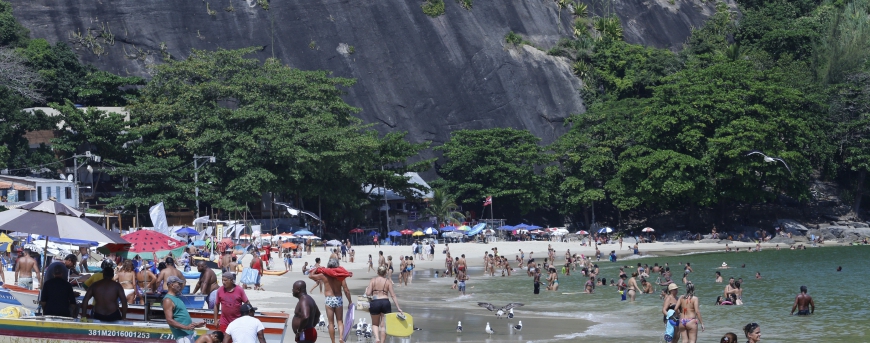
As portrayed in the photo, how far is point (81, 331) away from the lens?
1220cm

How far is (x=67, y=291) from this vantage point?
12719 millimetres

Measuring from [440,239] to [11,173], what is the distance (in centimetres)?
2282

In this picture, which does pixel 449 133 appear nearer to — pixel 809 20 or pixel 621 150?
pixel 621 150

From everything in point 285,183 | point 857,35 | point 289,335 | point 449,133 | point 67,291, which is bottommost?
point 289,335

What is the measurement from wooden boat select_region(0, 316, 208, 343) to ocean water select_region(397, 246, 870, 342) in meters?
7.44

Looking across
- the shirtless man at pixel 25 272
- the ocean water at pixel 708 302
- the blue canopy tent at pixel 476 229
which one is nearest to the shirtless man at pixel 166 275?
the shirtless man at pixel 25 272

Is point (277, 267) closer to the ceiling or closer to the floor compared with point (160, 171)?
closer to the floor

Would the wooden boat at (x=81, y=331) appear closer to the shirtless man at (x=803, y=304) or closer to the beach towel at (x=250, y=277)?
the beach towel at (x=250, y=277)

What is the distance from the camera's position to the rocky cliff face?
59.4 meters

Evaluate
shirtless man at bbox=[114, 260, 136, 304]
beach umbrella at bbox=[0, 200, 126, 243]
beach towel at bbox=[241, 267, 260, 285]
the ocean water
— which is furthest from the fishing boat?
beach towel at bbox=[241, 267, 260, 285]

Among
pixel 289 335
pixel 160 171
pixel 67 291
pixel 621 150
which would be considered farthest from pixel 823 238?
pixel 67 291

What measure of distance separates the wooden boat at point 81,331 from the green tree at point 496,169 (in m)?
43.4

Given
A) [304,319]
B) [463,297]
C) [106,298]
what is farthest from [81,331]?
[463,297]

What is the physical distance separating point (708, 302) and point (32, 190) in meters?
30.2
